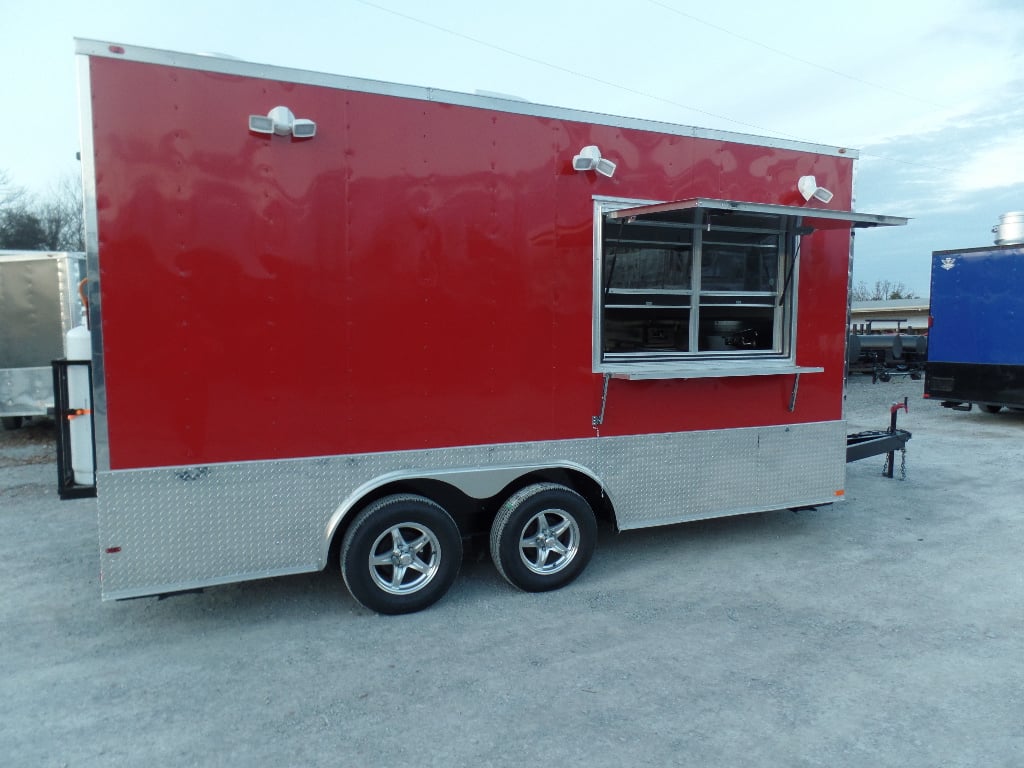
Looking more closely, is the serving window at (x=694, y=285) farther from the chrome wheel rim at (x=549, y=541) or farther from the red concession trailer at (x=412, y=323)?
the chrome wheel rim at (x=549, y=541)

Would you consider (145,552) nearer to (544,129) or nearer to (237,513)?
(237,513)

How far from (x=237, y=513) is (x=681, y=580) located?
290 cm

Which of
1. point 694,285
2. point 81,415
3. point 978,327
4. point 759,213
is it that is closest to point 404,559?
point 81,415

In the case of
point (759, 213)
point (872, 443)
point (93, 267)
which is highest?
point (759, 213)

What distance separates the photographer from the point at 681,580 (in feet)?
16.0

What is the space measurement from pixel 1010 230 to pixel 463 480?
1129 cm

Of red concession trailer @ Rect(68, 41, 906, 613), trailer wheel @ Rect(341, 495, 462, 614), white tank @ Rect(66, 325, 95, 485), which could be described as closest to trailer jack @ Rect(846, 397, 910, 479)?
red concession trailer @ Rect(68, 41, 906, 613)

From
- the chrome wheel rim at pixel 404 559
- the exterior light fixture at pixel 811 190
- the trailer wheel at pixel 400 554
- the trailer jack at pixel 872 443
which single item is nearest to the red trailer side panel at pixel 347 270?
the trailer wheel at pixel 400 554

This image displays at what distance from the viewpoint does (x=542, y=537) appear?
15.2ft

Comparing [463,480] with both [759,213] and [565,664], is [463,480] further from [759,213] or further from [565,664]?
[759,213]

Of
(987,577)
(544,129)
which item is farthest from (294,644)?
(987,577)

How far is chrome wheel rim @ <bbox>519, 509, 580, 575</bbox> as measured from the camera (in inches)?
181

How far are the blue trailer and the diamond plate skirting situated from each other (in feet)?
29.2

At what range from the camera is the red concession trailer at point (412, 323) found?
12.2 ft
